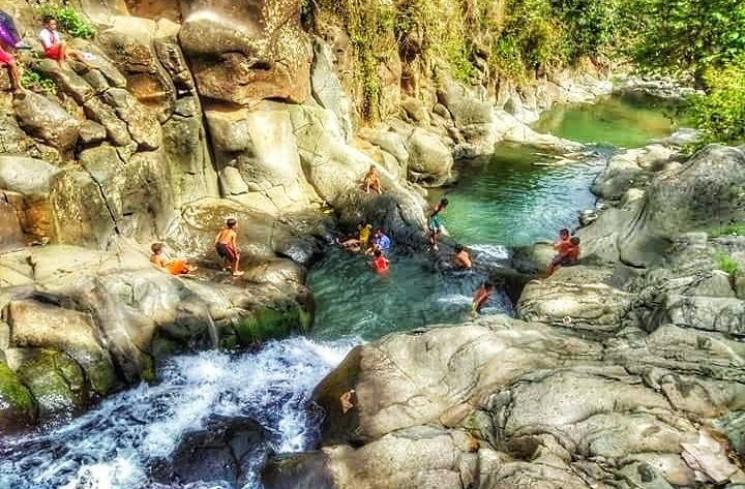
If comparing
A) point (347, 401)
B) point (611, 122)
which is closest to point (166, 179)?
point (347, 401)

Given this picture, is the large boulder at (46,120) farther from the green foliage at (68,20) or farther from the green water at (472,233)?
the green water at (472,233)

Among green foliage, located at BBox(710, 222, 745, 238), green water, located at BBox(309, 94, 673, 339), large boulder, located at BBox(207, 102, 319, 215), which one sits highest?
large boulder, located at BBox(207, 102, 319, 215)

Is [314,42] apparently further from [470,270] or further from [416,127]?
[470,270]

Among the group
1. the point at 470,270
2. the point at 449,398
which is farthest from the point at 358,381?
the point at 470,270

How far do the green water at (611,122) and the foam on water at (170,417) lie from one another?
2969cm

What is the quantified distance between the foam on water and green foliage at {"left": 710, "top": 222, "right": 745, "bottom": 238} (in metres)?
8.91

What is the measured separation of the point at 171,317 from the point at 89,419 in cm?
251

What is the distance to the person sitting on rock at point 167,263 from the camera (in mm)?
14377

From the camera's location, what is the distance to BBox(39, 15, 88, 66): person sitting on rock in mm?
15055

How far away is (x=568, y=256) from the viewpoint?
16.5 metres

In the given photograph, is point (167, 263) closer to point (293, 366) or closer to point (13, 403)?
point (293, 366)

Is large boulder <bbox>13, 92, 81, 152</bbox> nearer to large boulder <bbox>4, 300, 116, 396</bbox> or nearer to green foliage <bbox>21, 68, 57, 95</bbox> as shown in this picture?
green foliage <bbox>21, 68, 57, 95</bbox>

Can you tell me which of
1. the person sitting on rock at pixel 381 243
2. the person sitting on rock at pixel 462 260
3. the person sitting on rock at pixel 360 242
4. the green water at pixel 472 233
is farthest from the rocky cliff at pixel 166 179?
the person sitting on rock at pixel 462 260

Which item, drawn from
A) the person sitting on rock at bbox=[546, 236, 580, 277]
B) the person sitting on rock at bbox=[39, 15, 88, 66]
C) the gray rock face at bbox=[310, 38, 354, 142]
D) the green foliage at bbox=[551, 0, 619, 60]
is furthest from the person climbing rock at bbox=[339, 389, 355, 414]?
the green foliage at bbox=[551, 0, 619, 60]
